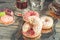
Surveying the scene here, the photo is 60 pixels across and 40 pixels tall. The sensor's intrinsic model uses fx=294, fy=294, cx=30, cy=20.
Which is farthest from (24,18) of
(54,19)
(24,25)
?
(54,19)

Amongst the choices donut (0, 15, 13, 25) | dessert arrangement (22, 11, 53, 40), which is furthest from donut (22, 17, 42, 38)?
donut (0, 15, 13, 25)

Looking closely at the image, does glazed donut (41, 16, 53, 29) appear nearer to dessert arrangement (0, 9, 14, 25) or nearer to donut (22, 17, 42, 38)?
donut (22, 17, 42, 38)

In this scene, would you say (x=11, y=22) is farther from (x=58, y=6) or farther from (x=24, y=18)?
(x=58, y=6)

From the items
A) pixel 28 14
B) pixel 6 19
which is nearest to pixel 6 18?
pixel 6 19

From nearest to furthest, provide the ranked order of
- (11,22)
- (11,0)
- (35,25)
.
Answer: (35,25) < (11,22) < (11,0)

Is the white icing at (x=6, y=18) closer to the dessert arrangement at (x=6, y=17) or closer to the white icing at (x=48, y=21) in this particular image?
the dessert arrangement at (x=6, y=17)

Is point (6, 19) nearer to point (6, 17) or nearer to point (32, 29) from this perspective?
point (6, 17)
